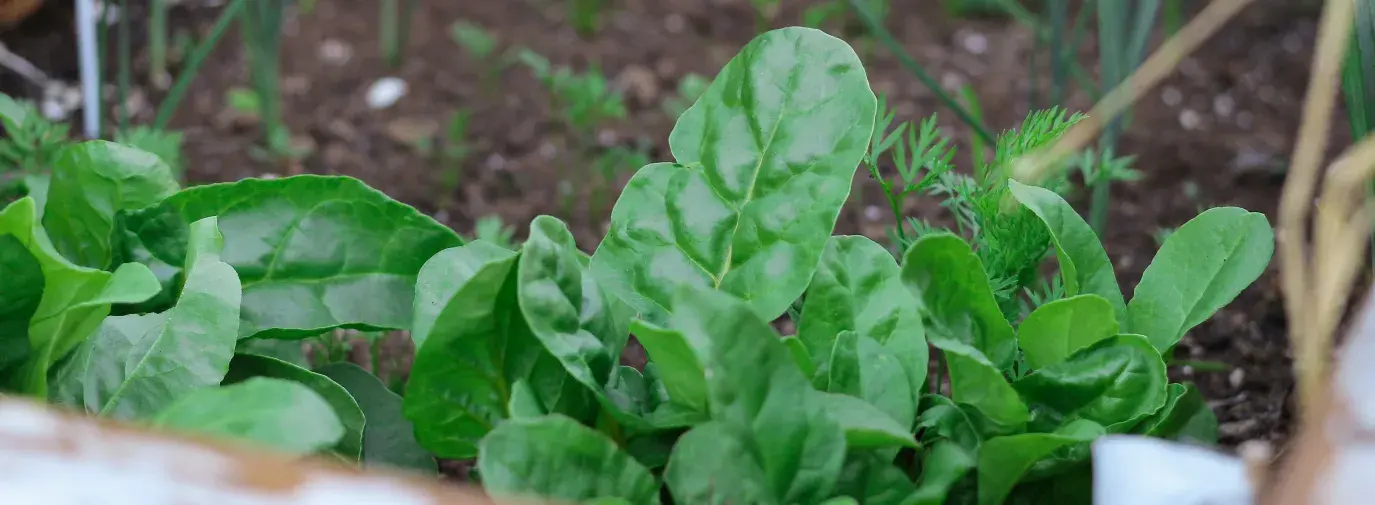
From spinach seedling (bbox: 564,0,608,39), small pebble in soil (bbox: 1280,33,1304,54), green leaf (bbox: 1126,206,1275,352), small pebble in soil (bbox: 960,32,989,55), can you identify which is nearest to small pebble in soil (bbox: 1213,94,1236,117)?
small pebble in soil (bbox: 1280,33,1304,54)

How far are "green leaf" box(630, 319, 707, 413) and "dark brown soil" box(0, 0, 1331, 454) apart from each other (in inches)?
32.8

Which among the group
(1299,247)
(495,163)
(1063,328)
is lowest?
(495,163)

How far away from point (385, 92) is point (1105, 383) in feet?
4.68

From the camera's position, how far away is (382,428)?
83cm

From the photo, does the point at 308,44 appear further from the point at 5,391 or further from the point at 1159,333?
the point at 1159,333

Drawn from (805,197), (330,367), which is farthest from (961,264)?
(330,367)

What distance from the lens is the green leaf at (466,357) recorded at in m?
0.71

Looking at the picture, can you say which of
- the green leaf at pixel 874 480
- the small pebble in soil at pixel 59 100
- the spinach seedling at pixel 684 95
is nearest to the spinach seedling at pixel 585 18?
the spinach seedling at pixel 684 95

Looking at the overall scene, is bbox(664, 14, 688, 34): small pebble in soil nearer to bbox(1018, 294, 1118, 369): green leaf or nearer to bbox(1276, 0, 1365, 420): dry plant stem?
bbox(1018, 294, 1118, 369): green leaf

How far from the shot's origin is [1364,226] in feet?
1.61

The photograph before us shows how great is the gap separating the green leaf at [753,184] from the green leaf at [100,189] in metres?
0.34

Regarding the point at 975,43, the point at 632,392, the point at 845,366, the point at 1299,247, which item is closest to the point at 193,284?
the point at 632,392

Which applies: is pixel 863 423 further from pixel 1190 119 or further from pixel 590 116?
pixel 1190 119

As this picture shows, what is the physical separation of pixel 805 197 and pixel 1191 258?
269mm
